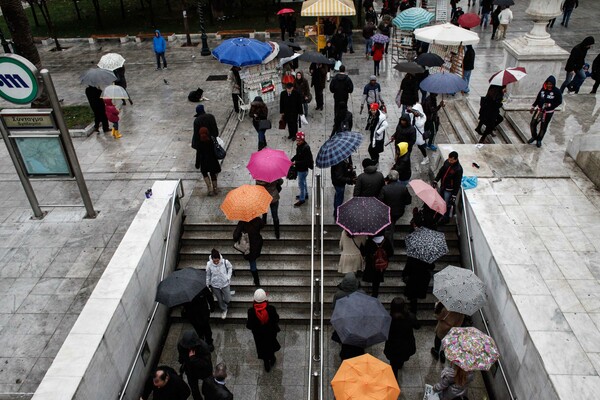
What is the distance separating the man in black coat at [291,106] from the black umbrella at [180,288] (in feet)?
19.6

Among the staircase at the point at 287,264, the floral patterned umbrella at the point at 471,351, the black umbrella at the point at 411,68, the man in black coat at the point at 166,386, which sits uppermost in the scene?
the black umbrella at the point at 411,68

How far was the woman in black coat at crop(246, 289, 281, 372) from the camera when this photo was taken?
693cm

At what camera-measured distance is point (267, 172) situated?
→ 28.6 feet

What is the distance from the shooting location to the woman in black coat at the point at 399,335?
22.0ft

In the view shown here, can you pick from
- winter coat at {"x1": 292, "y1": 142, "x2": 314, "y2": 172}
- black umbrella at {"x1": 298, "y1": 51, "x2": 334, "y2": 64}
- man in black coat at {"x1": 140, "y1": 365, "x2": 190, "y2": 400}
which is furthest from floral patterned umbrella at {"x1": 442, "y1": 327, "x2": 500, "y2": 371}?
black umbrella at {"x1": 298, "y1": 51, "x2": 334, "y2": 64}

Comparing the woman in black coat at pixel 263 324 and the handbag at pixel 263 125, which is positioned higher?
the handbag at pixel 263 125

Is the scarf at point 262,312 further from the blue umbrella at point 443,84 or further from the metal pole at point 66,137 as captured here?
the blue umbrella at point 443,84

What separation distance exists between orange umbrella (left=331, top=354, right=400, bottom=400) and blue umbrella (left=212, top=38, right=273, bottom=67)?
9618 mm

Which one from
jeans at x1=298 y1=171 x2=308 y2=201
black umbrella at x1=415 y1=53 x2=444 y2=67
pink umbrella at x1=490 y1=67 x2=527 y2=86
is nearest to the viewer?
jeans at x1=298 y1=171 x2=308 y2=201

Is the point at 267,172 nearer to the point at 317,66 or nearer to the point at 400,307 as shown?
the point at 400,307

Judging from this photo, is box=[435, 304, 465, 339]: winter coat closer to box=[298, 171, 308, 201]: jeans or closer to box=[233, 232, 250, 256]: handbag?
box=[233, 232, 250, 256]: handbag

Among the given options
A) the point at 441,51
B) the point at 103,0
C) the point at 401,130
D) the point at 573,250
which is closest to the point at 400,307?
the point at 573,250

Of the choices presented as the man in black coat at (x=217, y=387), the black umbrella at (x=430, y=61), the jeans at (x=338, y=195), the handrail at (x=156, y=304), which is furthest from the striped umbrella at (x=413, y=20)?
the man in black coat at (x=217, y=387)

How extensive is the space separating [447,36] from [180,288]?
11.6m
